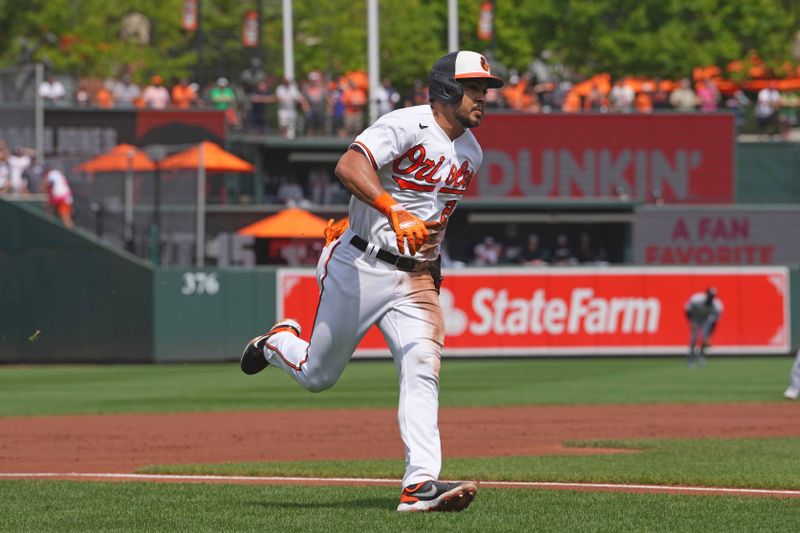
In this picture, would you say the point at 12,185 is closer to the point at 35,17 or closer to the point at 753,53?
the point at 35,17

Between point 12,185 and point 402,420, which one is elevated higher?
point 12,185

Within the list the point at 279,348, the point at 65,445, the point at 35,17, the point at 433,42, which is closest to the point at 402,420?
the point at 279,348

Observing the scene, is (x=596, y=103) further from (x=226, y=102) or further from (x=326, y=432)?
(x=326, y=432)

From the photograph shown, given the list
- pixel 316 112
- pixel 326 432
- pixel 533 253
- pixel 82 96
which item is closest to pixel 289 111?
pixel 316 112

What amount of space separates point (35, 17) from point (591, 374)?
31239 millimetres

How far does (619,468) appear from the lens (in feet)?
34.5

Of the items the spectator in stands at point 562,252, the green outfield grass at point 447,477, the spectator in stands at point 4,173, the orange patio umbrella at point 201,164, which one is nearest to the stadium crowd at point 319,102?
the spectator in stands at point 562,252

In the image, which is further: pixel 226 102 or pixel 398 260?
pixel 226 102

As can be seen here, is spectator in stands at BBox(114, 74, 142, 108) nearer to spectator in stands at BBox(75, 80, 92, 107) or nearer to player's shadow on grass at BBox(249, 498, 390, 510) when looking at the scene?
spectator in stands at BBox(75, 80, 92, 107)

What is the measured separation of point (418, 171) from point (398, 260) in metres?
0.47

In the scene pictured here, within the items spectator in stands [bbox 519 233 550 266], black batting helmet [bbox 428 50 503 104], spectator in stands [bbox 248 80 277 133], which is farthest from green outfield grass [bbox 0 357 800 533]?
spectator in stands [bbox 248 80 277 133]

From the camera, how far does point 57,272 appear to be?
1080 inches

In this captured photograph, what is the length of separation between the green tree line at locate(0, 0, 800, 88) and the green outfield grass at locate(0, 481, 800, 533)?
44.0 metres

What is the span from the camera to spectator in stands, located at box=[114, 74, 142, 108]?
111ft
